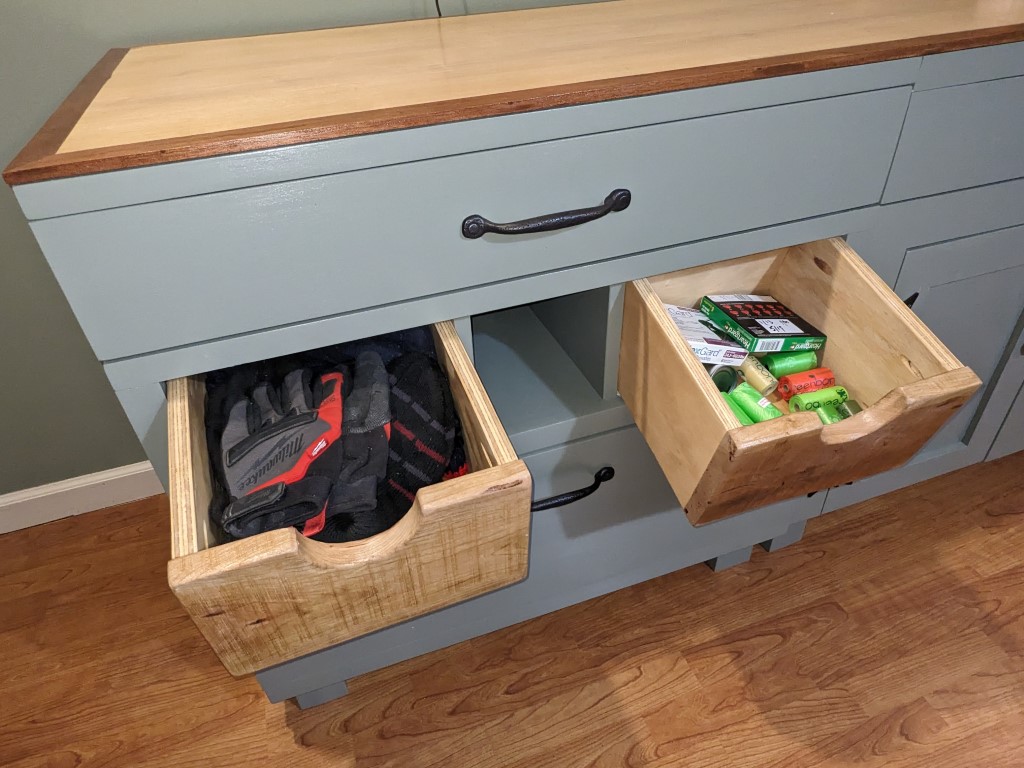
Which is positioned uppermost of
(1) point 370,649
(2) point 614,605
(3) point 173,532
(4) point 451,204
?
(4) point 451,204

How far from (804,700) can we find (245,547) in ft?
3.01

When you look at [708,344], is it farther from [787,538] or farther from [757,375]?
[787,538]

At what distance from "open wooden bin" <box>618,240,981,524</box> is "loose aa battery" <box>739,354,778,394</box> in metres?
0.11

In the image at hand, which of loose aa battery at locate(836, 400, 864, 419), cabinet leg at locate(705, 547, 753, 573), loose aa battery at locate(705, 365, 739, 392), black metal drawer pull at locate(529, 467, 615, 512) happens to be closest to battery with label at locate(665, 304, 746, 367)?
loose aa battery at locate(705, 365, 739, 392)

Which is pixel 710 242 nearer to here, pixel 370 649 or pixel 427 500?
pixel 427 500

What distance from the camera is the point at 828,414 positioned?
2.71ft

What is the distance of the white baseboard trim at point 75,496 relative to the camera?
4.51 feet

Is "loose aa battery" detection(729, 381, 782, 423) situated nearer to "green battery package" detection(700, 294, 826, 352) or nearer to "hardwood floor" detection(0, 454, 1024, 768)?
"green battery package" detection(700, 294, 826, 352)

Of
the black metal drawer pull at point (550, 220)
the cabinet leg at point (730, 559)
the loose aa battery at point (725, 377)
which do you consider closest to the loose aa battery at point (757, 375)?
the loose aa battery at point (725, 377)

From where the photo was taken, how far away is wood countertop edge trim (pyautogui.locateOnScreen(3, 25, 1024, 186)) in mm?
602

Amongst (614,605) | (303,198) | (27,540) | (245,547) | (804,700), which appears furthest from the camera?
(27,540)

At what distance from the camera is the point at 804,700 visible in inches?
42.8

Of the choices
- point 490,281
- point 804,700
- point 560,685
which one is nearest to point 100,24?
point 490,281

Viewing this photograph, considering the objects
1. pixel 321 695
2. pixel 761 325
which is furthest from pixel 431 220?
pixel 321 695
